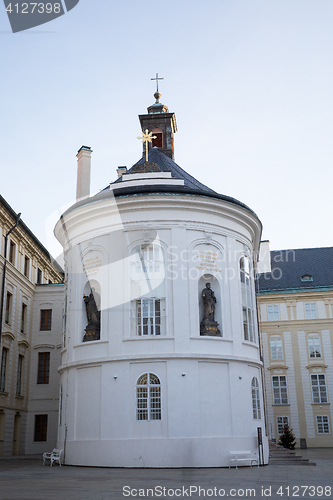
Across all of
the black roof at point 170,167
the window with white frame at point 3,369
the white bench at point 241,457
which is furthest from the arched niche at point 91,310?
the window with white frame at point 3,369

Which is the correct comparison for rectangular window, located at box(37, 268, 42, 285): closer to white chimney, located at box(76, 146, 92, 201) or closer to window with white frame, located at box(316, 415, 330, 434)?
white chimney, located at box(76, 146, 92, 201)

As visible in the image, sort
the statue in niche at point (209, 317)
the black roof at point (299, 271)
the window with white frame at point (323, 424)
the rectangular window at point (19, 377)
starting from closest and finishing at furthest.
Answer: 1. the statue in niche at point (209, 317)
2. the rectangular window at point (19, 377)
3. the window with white frame at point (323, 424)
4. the black roof at point (299, 271)

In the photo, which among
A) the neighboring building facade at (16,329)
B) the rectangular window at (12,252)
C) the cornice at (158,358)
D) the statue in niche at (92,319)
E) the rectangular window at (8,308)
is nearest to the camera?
the cornice at (158,358)

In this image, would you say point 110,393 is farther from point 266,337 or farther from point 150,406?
point 266,337

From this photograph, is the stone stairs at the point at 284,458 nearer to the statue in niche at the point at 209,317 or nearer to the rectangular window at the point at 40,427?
the statue in niche at the point at 209,317

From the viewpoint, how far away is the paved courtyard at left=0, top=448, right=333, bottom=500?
11.9 metres

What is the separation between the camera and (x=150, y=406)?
783 inches

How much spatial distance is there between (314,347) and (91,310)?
1016 inches

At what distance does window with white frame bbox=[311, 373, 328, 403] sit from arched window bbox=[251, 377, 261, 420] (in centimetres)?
2093

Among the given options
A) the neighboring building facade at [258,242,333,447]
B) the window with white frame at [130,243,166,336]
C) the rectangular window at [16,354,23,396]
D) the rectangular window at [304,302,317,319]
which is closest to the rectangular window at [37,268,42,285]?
the rectangular window at [16,354,23,396]

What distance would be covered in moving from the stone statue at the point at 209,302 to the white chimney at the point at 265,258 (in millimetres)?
27814

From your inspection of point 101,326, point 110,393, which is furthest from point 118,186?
point 110,393

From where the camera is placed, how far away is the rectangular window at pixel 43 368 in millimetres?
34934

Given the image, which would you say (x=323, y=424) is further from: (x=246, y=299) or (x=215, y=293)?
(x=215, y=293)
